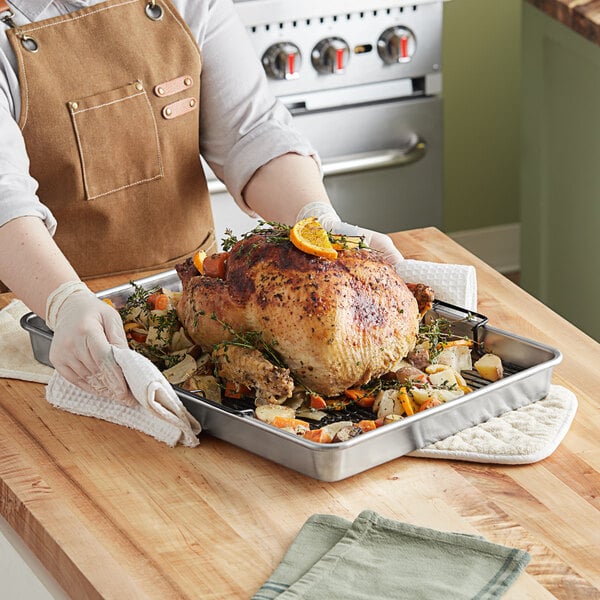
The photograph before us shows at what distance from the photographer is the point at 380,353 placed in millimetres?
1323

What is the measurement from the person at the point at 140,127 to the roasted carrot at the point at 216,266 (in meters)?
0.27

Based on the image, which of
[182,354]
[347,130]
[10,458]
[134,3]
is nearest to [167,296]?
[182,354]

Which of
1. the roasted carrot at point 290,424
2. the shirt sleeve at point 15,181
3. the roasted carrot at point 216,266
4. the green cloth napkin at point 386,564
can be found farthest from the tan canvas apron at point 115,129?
the green cloth napkin at point 386,564

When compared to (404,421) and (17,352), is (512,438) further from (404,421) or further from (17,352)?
(17,352)

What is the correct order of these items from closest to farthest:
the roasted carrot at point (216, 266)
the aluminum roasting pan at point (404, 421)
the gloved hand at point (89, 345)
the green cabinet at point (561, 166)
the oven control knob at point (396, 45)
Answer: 1. the aluminum roasting pan at point (404, 421)
2. the gloved hand at point (89, 345)
3. the roasted carrot at point (216, 266)
4. the green cabinet at point (561, 166)
5. the oven control knob at point (396, 45)

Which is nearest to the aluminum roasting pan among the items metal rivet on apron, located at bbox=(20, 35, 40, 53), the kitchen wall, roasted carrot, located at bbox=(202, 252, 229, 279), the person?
roasted carrot, located at bbox=(202, 252, 229, 279)

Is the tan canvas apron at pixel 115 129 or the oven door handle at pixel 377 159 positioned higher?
the tan canvas apron at pixel 115 129

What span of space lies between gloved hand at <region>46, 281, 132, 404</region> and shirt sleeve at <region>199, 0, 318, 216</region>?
56cm

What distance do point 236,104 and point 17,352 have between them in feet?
2.03

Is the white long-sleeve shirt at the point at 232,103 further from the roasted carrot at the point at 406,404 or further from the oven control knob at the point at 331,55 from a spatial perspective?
the oven control knob at the point at 331,55

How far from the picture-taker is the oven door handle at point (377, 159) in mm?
2994

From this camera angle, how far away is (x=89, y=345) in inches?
52.4

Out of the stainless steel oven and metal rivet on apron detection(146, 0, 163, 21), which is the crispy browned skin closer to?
metal rivet on apron detection(146, 0, 163, 21)

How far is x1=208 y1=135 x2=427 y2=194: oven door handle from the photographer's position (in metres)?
2.99
